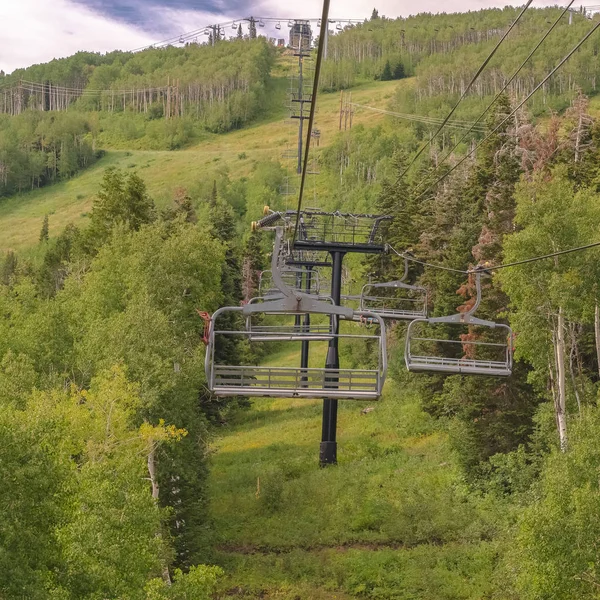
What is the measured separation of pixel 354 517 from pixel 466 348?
30.1ft

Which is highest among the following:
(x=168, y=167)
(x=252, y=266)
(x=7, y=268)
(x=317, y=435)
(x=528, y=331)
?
(x=168, y=167)

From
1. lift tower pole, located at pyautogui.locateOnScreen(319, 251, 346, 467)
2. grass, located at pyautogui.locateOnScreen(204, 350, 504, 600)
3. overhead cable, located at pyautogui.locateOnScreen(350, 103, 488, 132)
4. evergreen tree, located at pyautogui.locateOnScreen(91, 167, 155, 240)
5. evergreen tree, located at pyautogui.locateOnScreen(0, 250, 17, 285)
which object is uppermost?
overhead cable, located at pyautogui.locateOnScreen(350, 103, 488, 132)

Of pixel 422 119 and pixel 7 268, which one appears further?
pixel 422 119

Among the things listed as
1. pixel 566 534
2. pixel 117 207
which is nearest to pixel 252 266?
pixel 117 207

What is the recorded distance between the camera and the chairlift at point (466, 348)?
772 inches

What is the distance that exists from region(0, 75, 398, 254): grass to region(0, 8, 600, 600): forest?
73.6 m

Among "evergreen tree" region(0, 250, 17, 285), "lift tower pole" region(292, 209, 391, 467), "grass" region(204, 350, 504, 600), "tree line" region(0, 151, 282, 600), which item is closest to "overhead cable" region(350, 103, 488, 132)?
"evergreen tree" region(0, 250, 17, 285)

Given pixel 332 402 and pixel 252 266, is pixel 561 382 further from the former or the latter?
pixel 252 266

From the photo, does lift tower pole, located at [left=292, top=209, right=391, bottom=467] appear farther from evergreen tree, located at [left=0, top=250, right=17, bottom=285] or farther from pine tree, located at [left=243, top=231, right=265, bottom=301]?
evergreen tree, located at [left=0, top=250, right=17, bottom=285]

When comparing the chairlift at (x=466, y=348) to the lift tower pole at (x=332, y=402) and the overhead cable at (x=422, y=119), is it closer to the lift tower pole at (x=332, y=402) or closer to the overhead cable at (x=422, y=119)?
the lift tower pole at (x=332, y=402)

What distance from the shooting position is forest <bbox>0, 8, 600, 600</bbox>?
60.4 feet

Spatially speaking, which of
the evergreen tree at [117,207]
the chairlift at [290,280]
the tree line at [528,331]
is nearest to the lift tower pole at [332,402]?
the chairlift at [290,280]

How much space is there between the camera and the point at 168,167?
148 metres

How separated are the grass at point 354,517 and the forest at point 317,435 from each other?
104 millimetres
